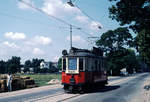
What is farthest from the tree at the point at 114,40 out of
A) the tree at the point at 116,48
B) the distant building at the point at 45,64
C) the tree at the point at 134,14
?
the distant building at the point at 45,64

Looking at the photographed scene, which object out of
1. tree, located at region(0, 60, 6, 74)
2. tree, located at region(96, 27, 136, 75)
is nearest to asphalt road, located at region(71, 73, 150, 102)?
tree, located at region(96, 27, 136, 75)

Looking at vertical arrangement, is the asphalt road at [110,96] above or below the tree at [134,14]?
below

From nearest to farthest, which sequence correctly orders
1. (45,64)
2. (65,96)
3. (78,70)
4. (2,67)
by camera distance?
1. (65,96)
2. (78,70)
3. (2,67)
4. (45,64)

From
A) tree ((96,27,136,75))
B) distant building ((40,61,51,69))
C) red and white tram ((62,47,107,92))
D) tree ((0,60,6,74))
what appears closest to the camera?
red and white tram ((62,47,107,92))

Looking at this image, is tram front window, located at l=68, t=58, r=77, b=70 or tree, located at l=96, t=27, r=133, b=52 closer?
tram front window, located at l=68, t=58, r=77, b=70

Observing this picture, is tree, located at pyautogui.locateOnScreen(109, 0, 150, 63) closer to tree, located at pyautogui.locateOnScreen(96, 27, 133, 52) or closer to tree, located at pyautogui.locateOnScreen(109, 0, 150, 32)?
tree, located at pyautogui.locateOnScreen(109, 0, 150, 32)

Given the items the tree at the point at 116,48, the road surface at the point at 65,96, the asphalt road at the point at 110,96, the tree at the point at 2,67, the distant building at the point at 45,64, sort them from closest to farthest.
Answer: the road surface at the point at 65,96
the asphalt road at the point at 110,96
the tree at the point at 116,48
the tree at the point at 2,67
the distant building at the point at 45,64

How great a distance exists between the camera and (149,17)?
19797 millimetres

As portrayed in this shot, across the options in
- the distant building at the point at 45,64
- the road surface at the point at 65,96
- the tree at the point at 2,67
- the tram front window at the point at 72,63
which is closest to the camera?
the road surface at the point at 65,96

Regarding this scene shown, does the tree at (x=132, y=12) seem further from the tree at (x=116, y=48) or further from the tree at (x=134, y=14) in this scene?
the tree at (x=116, y=48)

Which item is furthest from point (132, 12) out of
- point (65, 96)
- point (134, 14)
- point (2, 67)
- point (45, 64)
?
point (45, 64)

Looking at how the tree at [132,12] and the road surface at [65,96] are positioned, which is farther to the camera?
the tree at [132,12]

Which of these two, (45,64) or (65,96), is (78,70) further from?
(45,64)

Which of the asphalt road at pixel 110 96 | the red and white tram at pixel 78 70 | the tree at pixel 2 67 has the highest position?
the tree at pixel 2 67
